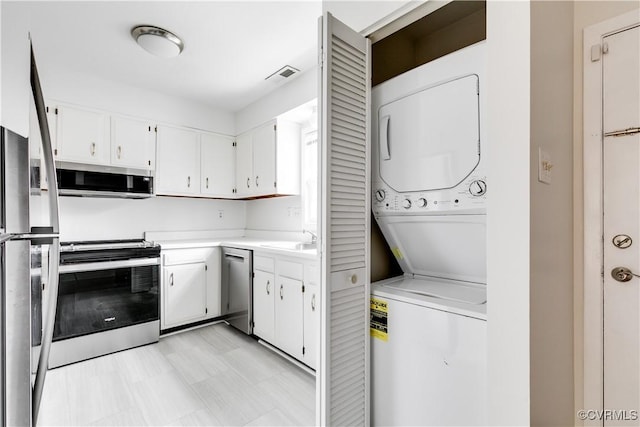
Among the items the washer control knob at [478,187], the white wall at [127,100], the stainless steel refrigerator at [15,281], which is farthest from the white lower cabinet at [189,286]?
the washer control knob at [478,187]

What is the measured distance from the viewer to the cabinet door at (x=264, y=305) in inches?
Answer: 103

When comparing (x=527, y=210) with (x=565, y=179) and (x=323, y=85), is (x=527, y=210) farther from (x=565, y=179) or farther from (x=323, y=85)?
(x=323, y=85)

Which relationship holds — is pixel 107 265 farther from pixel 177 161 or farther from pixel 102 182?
pixel 177 161

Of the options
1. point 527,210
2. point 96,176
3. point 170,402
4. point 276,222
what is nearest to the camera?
point 527,210

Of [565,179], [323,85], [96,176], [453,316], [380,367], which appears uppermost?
[323,85]

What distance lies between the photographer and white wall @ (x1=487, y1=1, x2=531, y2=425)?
3.02ft

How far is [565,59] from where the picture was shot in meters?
1.31

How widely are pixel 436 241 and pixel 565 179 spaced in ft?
1.97

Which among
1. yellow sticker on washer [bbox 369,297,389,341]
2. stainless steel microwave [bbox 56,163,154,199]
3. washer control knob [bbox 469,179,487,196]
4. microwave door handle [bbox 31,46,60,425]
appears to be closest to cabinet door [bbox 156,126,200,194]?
stainless steel microwave [bbox 56,163,154,199]

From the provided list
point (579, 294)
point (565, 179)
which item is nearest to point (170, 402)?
point (579, 294)

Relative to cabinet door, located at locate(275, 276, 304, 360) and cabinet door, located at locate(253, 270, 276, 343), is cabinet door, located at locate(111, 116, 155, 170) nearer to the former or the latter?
cabinet door, located at locate(253, 270, 276, 343)

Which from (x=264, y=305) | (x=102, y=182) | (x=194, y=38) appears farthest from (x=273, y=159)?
(x=102, y=182)

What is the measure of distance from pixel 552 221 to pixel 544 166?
25cm

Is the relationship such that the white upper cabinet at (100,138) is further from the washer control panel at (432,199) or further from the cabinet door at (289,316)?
the washer control panel at (432,199)
